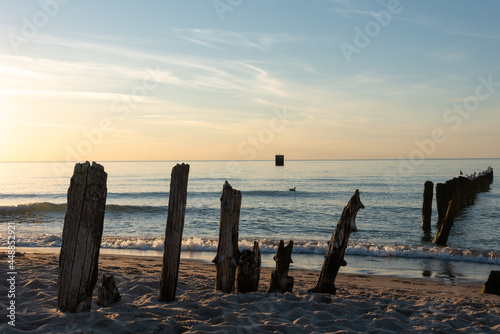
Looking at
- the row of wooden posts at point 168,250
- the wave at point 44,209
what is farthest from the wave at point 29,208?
the row of wooden posts at point 168,250

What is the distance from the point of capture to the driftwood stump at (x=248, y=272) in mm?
6723

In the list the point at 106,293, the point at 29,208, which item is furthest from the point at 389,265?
the point at 29,208

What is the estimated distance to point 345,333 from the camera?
4863 mm

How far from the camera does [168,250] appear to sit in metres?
5.83

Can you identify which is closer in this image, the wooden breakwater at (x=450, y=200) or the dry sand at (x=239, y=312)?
the dry sand at (x=239, y=312)

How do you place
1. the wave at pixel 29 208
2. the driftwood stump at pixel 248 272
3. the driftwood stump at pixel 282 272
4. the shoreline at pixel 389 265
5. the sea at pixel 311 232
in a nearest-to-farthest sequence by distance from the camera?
the driftwood stump at pixel 248 272 → the driftwood stump at pixel 282 272 → the shoreline at pixel 389 265 → the sea at pixel 311 232 → the wave at pixel 29 208

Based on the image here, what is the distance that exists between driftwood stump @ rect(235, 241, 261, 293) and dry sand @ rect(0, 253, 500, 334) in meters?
0.21

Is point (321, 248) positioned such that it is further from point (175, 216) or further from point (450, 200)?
point (175, 216)

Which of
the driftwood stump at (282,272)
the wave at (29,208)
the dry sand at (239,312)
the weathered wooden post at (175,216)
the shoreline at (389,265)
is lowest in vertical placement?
the wave at (29,208)

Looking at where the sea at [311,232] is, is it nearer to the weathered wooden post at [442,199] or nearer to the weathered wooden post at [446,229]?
the weathered wooden post at [446,229]

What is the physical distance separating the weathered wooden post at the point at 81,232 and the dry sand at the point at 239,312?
1.23ft

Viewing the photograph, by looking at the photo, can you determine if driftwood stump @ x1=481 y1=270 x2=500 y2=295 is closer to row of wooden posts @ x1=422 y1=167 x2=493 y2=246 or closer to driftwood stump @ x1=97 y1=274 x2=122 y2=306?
row of wooden posts @ x1=422 y1=167 x2=493 y2=246

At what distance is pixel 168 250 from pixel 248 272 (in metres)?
1.63

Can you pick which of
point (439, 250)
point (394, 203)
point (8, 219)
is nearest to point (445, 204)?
point (439, 250)
